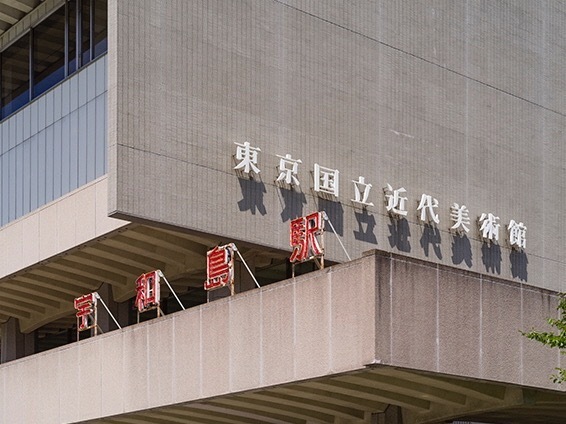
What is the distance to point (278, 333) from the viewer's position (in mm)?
21484

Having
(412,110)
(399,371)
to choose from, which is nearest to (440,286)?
(399,371)

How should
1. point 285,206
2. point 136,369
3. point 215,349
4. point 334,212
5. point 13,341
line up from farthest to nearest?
point 13,341
point 334,212
point 285,206
point 136,369
point 215,349

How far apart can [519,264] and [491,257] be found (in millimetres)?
1239

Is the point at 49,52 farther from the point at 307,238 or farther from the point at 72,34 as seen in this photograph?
the point at 307,238

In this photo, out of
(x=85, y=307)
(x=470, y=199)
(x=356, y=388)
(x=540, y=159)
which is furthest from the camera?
(x=540, y=159)

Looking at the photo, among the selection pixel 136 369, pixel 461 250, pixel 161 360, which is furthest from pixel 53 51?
pixel 461 250

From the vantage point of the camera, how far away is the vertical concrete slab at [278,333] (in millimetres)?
21172

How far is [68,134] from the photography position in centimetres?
2830

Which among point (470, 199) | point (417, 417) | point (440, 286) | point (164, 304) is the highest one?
point (470, 199)

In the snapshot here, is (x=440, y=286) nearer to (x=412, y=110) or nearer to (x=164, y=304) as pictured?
(x=412, y=110)

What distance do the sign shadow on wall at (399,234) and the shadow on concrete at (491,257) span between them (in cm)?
275

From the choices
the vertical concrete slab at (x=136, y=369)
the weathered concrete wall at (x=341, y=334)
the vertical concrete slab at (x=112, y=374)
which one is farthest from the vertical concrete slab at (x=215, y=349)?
the vertical concrete slab at (x=112, y=374)

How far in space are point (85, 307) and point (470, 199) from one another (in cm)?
944

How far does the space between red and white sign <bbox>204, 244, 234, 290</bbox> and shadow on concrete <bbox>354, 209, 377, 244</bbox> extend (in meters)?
4.13
